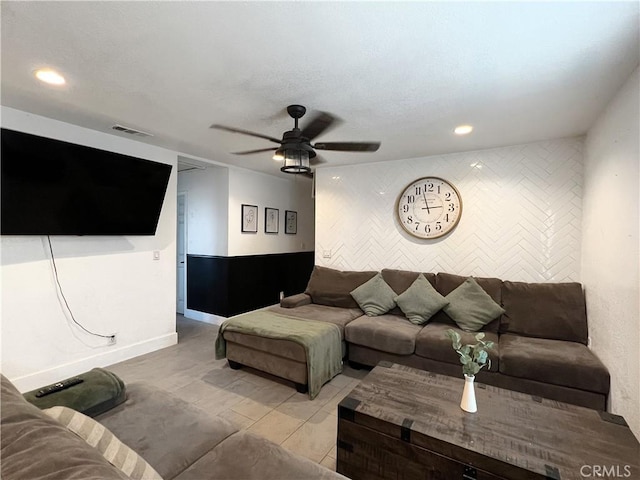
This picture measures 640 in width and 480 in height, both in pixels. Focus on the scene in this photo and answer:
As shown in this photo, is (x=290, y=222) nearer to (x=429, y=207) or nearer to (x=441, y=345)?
(x=429, y=207)

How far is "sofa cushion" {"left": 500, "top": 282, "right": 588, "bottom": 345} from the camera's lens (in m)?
2.77

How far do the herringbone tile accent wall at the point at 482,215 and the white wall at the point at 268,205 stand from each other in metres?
1.32

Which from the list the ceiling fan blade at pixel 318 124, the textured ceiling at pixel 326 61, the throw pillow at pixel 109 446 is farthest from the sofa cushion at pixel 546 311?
the throw pillow at pixel 109 446

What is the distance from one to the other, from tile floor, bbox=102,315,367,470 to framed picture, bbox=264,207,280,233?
7.34 feet

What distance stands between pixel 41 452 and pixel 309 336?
6.88 ft

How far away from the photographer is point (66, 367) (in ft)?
9.79

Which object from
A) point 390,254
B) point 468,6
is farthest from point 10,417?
point 390,254

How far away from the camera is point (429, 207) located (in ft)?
12.6

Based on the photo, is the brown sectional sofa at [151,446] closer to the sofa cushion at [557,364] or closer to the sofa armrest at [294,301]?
the sofa cushion at [557,364]

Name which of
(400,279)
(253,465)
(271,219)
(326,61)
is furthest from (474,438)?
(271,219)

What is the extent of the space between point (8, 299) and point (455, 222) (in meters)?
4.48

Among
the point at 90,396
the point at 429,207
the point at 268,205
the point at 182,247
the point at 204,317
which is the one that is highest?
the point at 268,205

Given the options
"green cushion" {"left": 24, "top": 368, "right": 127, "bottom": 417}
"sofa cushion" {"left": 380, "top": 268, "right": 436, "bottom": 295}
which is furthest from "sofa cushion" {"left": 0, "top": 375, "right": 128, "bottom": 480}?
"sofa cushion" {"left": 380, "top": 268, "right": 436, "bottom": 295}

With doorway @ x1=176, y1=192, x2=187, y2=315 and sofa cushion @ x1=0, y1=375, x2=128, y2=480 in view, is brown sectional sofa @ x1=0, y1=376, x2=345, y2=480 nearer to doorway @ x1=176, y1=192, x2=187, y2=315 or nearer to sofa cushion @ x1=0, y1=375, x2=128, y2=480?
sofa cushion @ x1=0, y1=375, x2=128, y2=480
